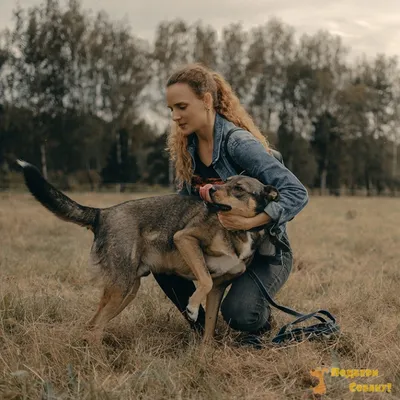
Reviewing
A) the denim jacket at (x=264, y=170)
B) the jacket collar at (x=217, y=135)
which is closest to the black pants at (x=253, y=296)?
the denim jacket at (x=264, y=170)

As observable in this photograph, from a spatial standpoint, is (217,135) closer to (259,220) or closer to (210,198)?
(210,198)

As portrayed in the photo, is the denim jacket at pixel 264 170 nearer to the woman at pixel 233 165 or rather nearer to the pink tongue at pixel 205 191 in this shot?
the woman at pixel 233 165

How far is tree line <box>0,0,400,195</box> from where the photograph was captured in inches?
1201

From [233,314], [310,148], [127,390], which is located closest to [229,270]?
[233,314]

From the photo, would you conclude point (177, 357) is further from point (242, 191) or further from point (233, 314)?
point (242, 191)

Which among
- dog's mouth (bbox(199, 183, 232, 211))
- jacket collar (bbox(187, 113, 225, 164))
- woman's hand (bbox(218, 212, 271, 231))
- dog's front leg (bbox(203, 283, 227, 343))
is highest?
jacket collar (bbox(187, 113, 225, 164))

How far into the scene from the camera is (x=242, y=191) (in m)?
4.08

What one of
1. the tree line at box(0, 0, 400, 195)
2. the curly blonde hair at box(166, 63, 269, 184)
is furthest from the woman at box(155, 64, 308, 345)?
the tree line at box(0, 0, 400, 195)

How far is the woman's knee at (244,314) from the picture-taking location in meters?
4.31

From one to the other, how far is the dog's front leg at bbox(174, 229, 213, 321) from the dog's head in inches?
12.2

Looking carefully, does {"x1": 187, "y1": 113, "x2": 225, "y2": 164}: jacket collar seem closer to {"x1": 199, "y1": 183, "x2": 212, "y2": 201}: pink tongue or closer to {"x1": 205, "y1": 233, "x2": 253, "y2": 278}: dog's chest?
{"x1": 199, "y1": 183, "x2": 212, "y2": 201}: pink tongue

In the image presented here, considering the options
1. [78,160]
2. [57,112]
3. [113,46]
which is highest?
[113,46]

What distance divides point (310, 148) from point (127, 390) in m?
36.2

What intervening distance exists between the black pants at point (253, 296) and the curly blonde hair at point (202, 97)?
0.90 meters
